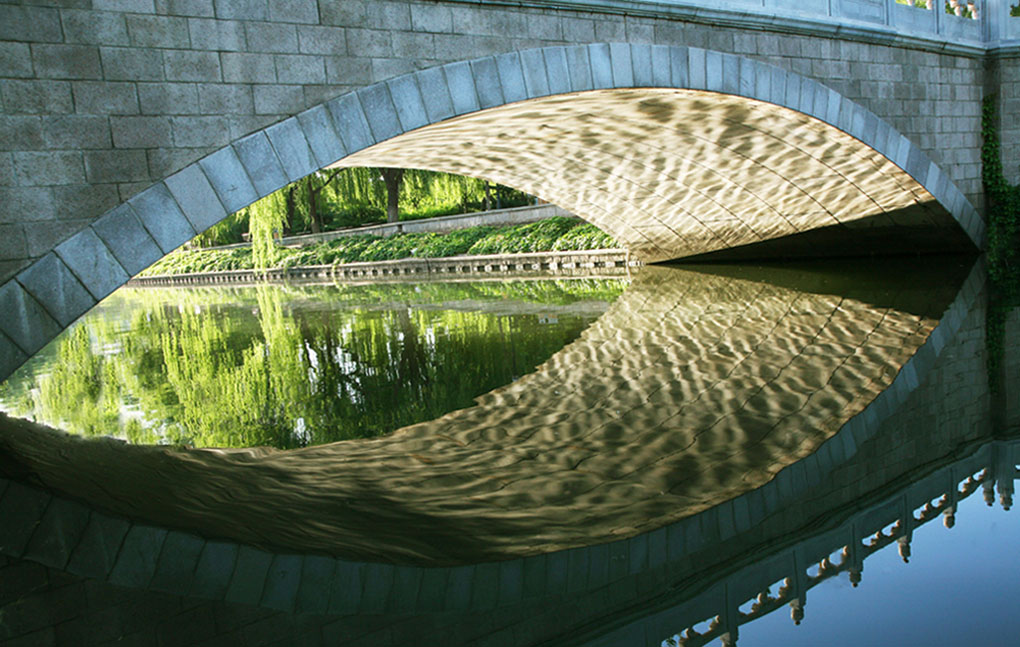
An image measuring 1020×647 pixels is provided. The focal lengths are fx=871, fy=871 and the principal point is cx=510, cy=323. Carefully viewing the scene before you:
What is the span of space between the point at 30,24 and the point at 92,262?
1.58 metres

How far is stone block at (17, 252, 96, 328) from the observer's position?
18.2 ft

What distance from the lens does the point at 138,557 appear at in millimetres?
3820

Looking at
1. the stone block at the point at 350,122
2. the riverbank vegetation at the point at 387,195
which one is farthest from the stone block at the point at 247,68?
the riverbank vegetation at the point at 387,195

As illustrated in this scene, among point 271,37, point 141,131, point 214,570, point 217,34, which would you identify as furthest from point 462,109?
point 214,570

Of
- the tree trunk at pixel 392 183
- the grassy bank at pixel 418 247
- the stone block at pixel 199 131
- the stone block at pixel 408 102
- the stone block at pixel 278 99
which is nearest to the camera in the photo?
the stone block at pixel 199 131

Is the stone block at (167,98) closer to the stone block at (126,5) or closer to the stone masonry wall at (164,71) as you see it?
the stone masonry wall at (164,71)

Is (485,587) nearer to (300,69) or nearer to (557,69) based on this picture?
(300,69)

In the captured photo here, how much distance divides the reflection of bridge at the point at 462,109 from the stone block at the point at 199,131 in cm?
2

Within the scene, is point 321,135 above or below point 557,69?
below

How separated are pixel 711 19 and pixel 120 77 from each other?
599 centimetres

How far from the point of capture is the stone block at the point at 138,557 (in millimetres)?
3595

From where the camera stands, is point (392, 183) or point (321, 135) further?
point (392, 183)

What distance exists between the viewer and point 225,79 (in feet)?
21.0

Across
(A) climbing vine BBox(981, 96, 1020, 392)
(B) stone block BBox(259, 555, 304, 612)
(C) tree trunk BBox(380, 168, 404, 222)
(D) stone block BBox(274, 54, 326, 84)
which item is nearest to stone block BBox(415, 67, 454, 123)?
(D) stone block BBox(274, 54, 326, 84)
